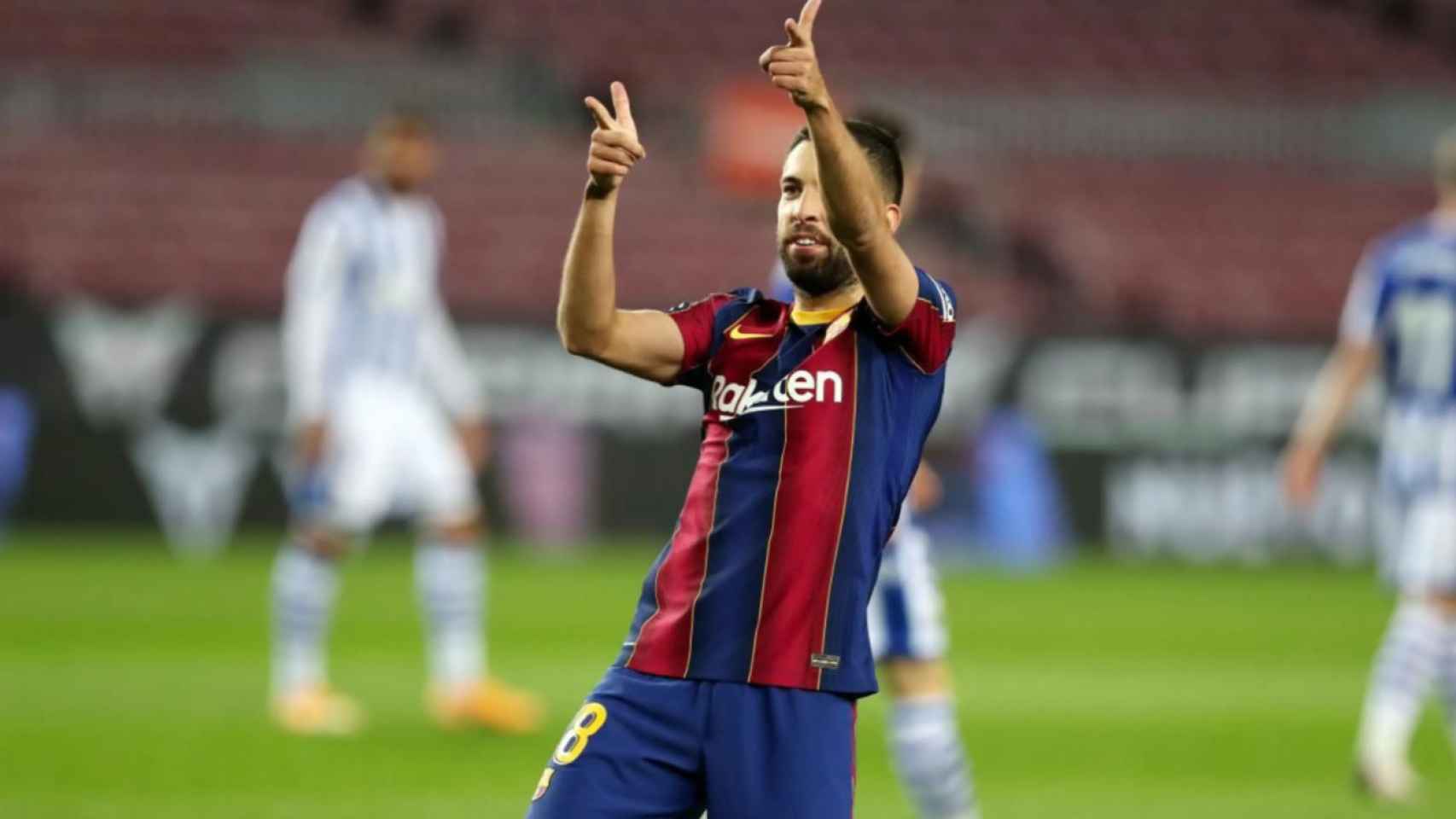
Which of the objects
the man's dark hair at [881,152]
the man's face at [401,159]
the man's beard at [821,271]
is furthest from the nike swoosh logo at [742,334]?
the man's face at [401,159]

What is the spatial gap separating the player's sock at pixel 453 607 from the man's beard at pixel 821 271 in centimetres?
510

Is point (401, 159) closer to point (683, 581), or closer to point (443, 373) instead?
point (443, 373)

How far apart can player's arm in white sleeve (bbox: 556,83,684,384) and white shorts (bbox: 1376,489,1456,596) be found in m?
4.12

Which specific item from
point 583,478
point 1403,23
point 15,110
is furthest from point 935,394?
point 1403,23

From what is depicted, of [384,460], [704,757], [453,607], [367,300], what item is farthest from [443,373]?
[704,757]

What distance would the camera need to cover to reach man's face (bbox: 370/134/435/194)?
29.4ft

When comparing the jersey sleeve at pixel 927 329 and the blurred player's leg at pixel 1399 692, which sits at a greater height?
the jersey sleeve at pixel 927 329

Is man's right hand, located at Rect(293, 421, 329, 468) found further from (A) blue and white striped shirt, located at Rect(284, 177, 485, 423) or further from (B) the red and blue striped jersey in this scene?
(B) the red and blue striped jersey

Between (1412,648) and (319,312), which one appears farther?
(319,312)

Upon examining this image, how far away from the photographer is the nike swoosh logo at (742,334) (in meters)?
4.18

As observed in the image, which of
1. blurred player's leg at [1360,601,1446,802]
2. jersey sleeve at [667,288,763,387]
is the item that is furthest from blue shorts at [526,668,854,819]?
blurred player's leg at [1360,601,1446,802]

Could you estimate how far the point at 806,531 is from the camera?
160 inches

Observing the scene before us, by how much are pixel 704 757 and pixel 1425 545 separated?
4239mm

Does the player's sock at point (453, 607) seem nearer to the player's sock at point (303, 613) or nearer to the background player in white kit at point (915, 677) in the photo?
the player's sock at point (303, 613)
